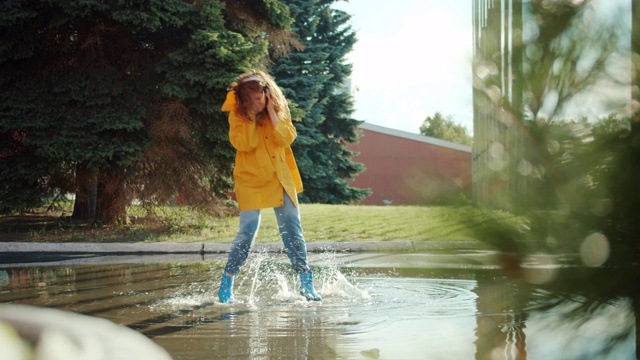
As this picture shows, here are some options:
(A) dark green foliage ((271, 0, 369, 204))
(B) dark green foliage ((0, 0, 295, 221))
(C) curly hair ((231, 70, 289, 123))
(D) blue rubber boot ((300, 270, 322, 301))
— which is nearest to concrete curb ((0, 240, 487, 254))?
(B) dark green foliage ((0, 0, 295, 221))

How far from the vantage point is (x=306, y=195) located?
2912cm

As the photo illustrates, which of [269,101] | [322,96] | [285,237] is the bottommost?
[285,237]

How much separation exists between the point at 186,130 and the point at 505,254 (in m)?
10.9

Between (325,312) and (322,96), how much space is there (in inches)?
980

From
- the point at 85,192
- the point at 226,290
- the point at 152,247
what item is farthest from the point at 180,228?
the point at 226,290

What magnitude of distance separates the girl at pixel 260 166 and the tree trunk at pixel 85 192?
6.69m

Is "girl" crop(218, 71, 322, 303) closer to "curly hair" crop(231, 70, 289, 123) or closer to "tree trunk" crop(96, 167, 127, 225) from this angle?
"curly hair" crop(231, 70, 289, 123)

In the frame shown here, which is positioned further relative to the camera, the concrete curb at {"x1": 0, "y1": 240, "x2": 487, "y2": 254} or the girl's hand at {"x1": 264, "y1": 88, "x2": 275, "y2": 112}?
the concrete curb at {"x1": 0, "y1": 240, "x2": 487, "y2": 254}

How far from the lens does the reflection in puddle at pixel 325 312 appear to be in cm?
130

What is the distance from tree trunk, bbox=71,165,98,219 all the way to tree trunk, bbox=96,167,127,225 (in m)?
0.17

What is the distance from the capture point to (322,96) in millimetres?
30078

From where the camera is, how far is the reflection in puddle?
1299 mm

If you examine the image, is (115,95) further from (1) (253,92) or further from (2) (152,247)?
(1) (253,92)

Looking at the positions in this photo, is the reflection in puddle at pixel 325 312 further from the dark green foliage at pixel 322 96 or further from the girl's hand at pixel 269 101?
the dark green foliage at pixel 322 96
